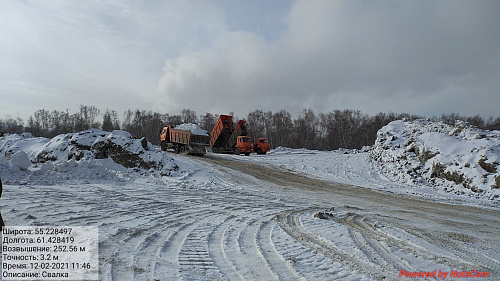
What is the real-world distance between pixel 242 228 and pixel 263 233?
22.5 inches

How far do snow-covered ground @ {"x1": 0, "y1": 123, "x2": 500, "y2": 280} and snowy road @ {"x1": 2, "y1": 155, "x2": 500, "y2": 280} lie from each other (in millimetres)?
20

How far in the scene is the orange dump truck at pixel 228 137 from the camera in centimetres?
2961

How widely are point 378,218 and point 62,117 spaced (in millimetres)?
105751

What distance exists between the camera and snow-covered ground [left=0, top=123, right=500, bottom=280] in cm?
407

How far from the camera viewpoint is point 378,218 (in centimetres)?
745

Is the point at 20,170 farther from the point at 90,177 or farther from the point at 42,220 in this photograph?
the point at 42,220

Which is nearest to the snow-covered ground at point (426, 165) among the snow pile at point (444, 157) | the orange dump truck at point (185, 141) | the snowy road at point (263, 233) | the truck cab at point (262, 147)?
the snow pile at point (444, 157)

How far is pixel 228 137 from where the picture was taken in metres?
30.6

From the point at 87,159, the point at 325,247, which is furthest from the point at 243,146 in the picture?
the point at 325,247

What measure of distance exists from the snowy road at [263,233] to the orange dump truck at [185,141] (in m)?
14.2

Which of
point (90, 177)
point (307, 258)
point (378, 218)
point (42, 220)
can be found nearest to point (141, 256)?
point (307, 258)

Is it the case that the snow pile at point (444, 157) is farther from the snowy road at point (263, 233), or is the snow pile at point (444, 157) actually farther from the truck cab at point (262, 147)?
the truck cab at point (262, 147)

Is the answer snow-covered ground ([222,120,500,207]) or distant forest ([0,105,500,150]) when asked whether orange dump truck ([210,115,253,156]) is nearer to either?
snow-covered ground ([222,120,500,207])

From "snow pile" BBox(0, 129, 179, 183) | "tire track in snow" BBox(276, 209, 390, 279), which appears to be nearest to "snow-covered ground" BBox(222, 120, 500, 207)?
"tire track in snow" BBox(276, 209, 390, 279)
